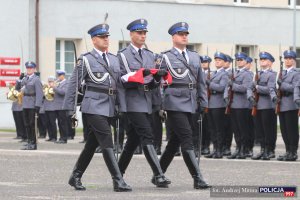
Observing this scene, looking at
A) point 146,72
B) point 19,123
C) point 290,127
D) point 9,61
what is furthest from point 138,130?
point 9,61

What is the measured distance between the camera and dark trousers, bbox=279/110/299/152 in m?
21.8

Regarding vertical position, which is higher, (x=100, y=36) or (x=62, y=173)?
(x=100, y=36)

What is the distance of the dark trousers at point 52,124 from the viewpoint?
31.4 meters

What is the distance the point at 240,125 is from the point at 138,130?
7.57 m

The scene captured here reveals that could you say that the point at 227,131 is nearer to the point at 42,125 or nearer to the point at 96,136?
the point at 96,136

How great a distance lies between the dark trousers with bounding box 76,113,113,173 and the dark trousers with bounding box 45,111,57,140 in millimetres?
16037

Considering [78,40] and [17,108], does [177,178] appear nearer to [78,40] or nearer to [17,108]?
[17,108]

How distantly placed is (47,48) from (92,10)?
2105 mm

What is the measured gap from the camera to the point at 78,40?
42.6 m

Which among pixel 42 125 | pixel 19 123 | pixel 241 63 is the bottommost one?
pixel 42 125

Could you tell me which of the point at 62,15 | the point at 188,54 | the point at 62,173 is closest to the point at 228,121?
the point at 62,173

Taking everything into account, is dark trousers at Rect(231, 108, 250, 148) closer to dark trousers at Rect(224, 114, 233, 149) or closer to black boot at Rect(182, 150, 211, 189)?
dark trousers at Rect(224, 114, 233, 149)

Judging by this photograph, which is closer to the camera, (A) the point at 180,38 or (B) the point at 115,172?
(B) the point at 115,172

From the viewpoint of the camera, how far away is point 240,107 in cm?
2273
